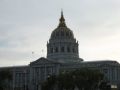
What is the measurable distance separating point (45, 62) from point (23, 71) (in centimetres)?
1273

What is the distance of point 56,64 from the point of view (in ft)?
523

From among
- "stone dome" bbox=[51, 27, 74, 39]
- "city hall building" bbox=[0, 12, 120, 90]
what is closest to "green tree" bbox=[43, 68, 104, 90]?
"city hall building" bbox=[0, 12, 120, 90]

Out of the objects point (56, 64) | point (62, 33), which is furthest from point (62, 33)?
point (56, 64)

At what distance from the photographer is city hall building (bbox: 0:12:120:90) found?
15200 centimetres

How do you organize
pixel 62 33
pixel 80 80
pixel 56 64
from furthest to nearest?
pixel 62 33, pixel 56 64, pixel 80 80

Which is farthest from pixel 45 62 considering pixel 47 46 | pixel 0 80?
pixel 0 80

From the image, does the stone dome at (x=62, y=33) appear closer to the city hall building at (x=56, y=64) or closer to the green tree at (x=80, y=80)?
the city hall building at (x=56, y=64)

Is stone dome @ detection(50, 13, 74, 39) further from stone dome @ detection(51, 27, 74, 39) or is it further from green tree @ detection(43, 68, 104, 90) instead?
green tree @ detection(43, 68, 104, 90)

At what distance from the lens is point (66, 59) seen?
170 metres

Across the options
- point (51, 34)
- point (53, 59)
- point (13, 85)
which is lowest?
point (13, 85)

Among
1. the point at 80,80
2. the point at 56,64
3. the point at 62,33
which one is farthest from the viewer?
the point at 62,33

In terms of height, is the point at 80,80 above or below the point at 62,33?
below

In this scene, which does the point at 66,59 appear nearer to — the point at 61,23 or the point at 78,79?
the point at 61,23

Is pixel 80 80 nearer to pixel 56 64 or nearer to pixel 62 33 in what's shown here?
pixel 56 64
